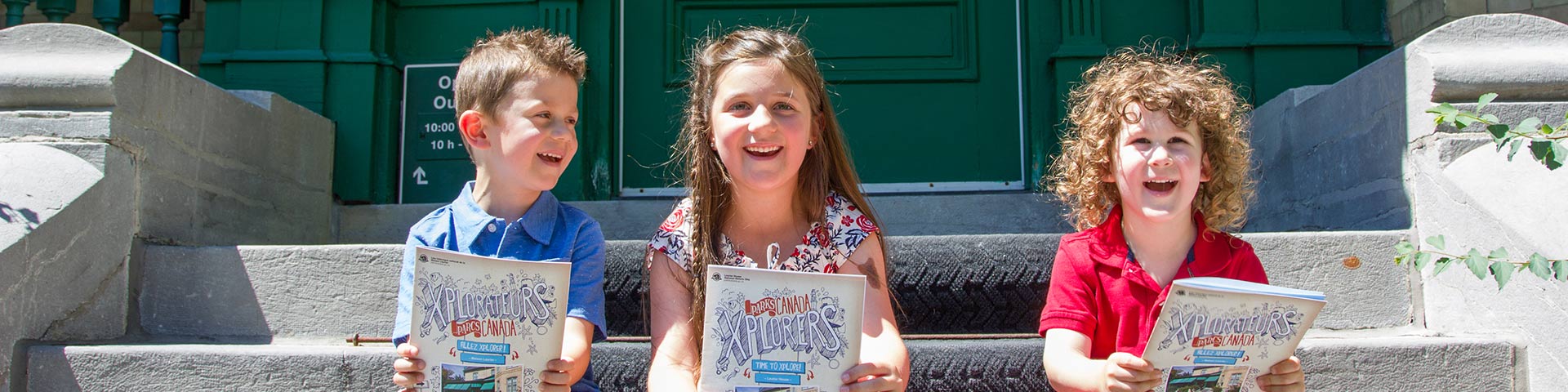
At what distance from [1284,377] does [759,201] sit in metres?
0.92

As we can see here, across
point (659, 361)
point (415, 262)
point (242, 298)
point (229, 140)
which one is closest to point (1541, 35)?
point (659, 361)

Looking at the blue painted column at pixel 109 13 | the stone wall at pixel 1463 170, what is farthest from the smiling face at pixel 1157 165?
the blue painted column at pixel 109 13

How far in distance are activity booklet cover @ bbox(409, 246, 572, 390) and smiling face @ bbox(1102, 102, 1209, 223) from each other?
3.27 feet

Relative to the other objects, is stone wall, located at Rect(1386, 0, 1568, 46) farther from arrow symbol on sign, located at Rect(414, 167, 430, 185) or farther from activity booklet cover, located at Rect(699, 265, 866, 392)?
arrow symbol on sign, located at Rect(414, 167, 430, 185)

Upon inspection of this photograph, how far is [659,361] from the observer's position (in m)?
2.00

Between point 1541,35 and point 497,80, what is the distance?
2.37 meters

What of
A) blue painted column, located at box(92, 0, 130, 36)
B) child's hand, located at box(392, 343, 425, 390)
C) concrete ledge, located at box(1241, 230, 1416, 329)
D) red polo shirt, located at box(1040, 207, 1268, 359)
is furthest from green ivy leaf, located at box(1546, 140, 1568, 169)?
blue painted column, located at box(92, 0, 130, 36)

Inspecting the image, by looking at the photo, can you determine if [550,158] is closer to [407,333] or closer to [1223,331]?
[407,333]

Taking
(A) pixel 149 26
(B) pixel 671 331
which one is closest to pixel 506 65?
(B) pixel 671 331

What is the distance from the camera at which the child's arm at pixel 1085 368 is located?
178 cm

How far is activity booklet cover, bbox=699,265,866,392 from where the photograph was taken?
1683mm

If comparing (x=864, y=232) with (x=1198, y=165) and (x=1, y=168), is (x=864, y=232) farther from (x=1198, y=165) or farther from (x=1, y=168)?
(x=1, y=168)

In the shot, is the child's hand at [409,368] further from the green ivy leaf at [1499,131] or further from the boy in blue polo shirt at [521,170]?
the green ivy leaf at [1499,131]

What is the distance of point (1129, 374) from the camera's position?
1784mm
